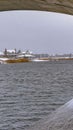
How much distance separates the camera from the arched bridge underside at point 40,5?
5.62 meters

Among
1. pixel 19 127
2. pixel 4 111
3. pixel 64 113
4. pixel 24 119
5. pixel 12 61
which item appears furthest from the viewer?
pixel 12 61

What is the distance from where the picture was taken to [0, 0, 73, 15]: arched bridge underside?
18.5 feet

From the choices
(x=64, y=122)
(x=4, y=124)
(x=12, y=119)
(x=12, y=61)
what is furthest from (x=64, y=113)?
(x=12, y=61)

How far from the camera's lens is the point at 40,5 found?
5824mm

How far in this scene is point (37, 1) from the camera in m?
5.65

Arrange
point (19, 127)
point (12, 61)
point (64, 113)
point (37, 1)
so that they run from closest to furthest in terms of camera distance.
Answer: point (37, 1) → point (64, 113) → point (19, 127) → point (12, 61)

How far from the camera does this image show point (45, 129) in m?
8.18

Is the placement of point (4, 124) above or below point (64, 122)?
below

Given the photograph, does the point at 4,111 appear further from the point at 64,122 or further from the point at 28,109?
the point at 64,122

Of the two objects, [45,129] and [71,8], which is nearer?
[71,8]

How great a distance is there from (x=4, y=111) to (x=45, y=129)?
13644mm

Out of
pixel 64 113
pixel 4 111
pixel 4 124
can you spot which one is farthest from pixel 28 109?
pixel 64 113

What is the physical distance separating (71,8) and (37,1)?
597 millimetres

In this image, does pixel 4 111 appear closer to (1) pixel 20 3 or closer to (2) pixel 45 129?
(2) pixel 45 129
